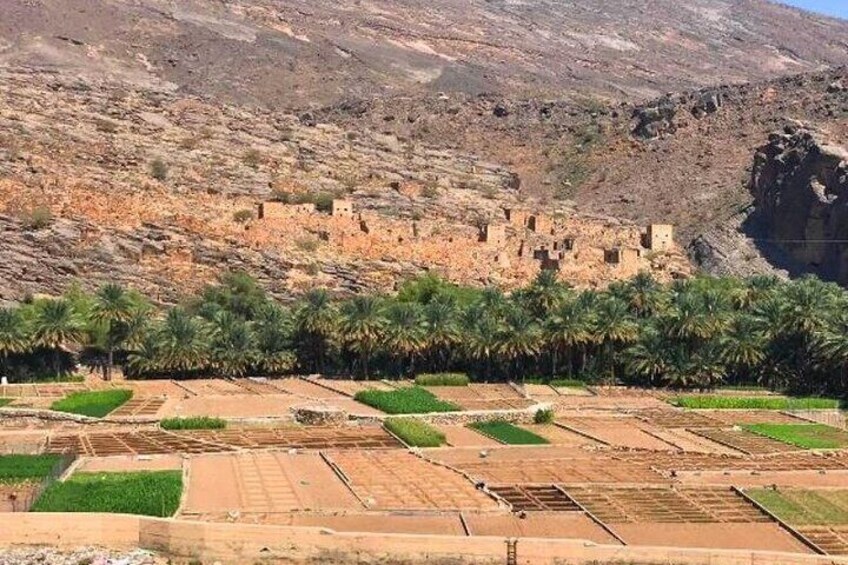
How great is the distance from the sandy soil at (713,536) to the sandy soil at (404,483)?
329cm

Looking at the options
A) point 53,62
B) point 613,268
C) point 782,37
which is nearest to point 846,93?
point 613,268

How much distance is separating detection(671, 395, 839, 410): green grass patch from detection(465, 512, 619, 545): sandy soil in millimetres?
18304

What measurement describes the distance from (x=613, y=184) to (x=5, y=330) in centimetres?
5853

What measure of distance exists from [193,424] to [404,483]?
9.88 m

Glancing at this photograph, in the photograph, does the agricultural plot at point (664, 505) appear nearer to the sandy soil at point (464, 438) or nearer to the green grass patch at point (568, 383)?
the sandy soil at point (464, 438)

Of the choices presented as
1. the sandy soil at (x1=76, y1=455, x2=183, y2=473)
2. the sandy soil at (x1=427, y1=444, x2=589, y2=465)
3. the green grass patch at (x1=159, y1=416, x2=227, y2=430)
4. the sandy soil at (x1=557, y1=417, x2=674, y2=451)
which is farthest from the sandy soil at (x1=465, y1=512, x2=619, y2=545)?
the green grass patch at (x1=159, y1=416, x2=227, y2=430)

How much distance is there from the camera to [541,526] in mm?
22406

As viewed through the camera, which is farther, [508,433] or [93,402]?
[93,402]

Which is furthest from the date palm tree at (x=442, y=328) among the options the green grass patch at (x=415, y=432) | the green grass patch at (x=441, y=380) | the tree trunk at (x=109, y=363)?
the tree trunk at (x=109, y=363)

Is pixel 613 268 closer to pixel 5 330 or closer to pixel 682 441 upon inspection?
pixel 682 441

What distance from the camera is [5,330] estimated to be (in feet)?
135

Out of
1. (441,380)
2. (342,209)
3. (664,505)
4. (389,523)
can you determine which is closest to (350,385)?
(441,380)

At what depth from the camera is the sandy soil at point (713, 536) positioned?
69.5 ft

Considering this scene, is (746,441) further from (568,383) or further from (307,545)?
(307,545)
